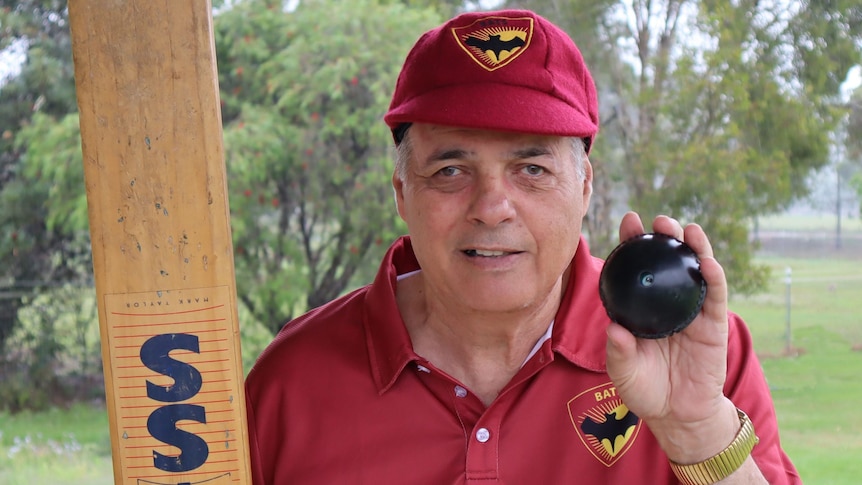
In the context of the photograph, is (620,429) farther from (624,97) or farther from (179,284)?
(624,97)

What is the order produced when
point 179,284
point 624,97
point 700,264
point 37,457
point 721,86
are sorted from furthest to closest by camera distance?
point 37,457
point 624,97
point 721,86
point 179,284
point 700,264

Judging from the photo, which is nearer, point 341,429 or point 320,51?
point 341,429

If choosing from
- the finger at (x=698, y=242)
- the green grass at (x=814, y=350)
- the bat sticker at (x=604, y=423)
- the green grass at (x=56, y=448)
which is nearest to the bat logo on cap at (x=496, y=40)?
the finger at (x=698, y=242)

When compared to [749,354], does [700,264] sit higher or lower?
higher

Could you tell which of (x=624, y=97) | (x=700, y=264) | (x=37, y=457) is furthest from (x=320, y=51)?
(x=700, y=264)

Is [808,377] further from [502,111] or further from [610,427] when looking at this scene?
[502,111]

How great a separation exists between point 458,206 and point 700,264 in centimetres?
41

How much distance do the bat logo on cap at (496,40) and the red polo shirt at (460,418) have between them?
0.46 meters

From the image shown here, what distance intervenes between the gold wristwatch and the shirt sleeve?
0.43ft

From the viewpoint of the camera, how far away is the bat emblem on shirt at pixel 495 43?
4.75ft

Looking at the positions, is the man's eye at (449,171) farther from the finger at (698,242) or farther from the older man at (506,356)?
the finger at (698,242)

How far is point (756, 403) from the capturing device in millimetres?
1500

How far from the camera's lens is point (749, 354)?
1540mm

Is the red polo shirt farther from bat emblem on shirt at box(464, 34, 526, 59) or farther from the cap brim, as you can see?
bat emblem on shirt at box(464, 34, 526, 59)
